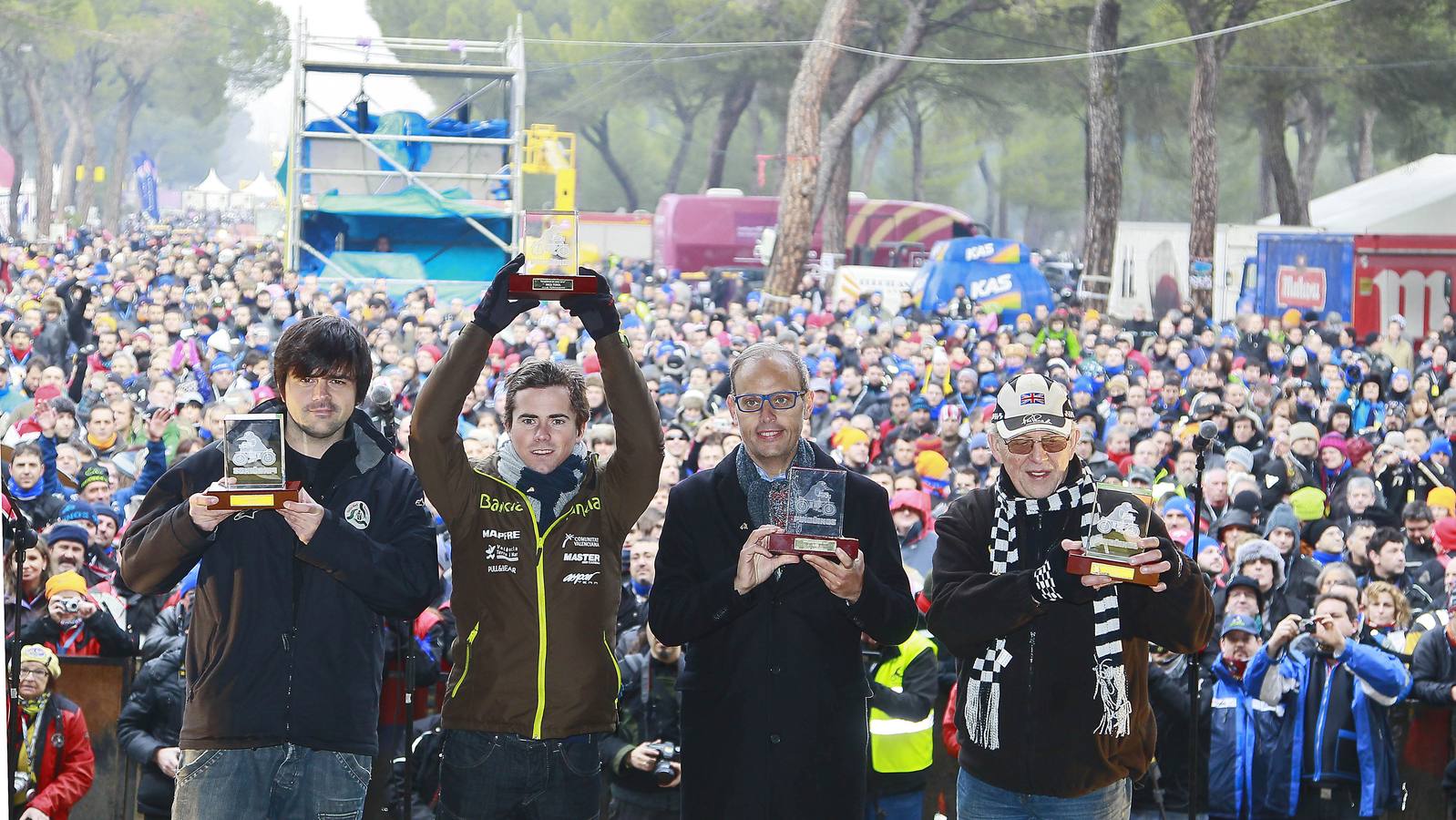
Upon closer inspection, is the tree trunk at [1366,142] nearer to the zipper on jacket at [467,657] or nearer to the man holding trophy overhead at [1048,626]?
the man holding trophy overhead at [1048,626]

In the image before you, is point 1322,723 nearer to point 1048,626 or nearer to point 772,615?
Answer: point 1048,626

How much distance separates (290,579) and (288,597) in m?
0.04

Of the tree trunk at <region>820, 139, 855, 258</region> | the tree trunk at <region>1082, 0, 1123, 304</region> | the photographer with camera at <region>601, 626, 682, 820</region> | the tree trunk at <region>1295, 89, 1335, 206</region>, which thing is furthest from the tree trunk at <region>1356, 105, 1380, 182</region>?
the photographer with camera at <region>601, 626, 682, 820</region>

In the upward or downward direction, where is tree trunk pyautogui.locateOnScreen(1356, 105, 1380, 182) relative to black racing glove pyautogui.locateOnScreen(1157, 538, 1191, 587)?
upward

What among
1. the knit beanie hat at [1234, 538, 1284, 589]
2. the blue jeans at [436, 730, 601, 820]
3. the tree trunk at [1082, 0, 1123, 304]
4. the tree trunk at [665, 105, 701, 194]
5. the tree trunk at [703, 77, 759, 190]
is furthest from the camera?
the tree trunk at [665, 105, 701, 194]

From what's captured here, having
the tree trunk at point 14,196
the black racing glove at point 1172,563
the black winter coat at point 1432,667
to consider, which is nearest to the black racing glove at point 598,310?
the black racing glove at point 1172,563

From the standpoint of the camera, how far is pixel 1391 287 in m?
27.7

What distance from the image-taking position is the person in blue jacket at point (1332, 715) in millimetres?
6398

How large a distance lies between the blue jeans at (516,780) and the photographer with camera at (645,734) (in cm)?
173

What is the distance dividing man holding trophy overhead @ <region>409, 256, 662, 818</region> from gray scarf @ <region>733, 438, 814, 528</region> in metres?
0.24

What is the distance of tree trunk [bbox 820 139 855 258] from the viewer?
138 feet

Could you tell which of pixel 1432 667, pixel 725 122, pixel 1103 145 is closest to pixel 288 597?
pixel 1432 667

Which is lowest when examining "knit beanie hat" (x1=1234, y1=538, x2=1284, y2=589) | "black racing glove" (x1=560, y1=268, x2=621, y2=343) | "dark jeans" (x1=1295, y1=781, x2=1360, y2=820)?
"dark jeans" (x1=1295, y1=781, x2=1360, y2=820)

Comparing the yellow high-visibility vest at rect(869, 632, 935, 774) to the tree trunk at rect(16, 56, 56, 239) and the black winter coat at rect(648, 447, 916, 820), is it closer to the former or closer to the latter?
the black winter coat at rect(648, 447, 916, 820)
